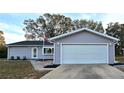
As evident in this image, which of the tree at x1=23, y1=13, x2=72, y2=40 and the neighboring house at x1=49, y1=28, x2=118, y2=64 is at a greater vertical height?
the tree at x1=23, y1=13, x2=72, y2=40

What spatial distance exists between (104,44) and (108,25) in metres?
30.2

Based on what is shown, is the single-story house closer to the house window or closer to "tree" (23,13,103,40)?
the house window

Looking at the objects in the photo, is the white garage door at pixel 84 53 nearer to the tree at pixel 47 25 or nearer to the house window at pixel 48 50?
the house window at pixel 48 50

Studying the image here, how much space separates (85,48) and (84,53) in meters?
0.52

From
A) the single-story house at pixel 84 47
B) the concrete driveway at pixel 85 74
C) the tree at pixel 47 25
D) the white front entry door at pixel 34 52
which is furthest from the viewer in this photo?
the tree at pixel 47 25

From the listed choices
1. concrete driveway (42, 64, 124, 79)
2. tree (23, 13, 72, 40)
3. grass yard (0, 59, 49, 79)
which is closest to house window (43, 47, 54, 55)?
grass yard (0, 59, 49, 79)

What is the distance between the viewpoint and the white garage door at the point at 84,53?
23.0 meters

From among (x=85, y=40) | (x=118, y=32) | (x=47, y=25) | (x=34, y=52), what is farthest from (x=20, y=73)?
(x=118, y=32)

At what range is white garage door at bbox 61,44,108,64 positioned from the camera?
2298 centimetres

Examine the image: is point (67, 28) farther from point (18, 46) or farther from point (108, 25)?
point (18, 46)

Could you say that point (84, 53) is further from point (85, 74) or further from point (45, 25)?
point (45, 25)

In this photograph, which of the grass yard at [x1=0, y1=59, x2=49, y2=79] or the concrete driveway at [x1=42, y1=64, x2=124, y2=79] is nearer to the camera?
the concrete driveway at [x1=42, y1=64, x2=124, y2=79]

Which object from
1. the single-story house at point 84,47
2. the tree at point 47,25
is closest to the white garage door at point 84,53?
the single-story house at point 84,47

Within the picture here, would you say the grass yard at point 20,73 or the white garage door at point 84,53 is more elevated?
the white garage door at point 84,53
